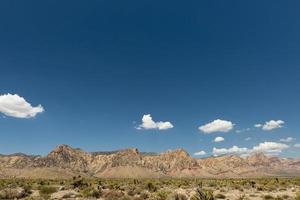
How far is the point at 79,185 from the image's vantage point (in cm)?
4619

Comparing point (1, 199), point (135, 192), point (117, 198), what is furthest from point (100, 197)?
point (1, 199)

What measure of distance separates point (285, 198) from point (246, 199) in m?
3.59

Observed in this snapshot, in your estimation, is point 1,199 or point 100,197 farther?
point 100,197

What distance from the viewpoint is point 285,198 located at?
32469 millimetres

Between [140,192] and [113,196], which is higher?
[140,192]

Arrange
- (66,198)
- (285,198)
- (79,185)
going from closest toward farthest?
(66,198) < (285,198) < (79,185)

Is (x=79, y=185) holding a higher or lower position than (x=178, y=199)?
higher

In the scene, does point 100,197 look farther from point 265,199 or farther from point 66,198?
point 265,199

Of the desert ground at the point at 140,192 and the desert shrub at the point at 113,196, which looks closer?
the desert ground at the point at 140,192

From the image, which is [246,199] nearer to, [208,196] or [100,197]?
[208,196]

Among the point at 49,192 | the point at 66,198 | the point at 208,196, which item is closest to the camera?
the point at 208,196

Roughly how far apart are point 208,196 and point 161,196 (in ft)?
22.5

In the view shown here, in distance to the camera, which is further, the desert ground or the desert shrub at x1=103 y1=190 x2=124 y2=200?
the desert shrub at x1=103 y1=190 x2=124 y2=200

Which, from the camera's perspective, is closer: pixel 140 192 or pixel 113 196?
pixel 113 196
